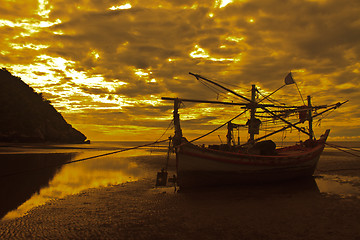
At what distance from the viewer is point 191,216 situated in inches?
332

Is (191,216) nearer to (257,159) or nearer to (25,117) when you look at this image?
(257,159)

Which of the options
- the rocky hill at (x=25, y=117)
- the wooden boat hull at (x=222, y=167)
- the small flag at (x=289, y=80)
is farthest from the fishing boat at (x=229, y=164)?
the rocky hill at (x=25, y=117)

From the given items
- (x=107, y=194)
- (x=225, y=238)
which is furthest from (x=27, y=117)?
(x=225, y=238)

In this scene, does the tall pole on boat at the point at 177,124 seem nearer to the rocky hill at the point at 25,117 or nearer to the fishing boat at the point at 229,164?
the fishing boat at the point at 229,164

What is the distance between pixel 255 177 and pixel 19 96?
222 feet

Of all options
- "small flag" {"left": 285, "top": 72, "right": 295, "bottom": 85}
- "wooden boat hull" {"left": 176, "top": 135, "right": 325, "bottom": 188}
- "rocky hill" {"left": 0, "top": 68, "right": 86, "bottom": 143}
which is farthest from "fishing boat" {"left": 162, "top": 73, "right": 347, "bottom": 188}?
"rocky hill" {"left": 0, "top": 68, "right": 86, "bottom": 143}

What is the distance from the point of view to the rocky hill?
5453 centimetres

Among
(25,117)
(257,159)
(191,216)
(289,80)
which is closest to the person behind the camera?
(191,216)

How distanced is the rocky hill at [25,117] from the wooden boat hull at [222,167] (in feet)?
188

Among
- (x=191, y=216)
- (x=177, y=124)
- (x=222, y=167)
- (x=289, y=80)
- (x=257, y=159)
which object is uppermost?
(x=289, y=80)

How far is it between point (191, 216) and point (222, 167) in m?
5.14

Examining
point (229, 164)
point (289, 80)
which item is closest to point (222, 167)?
point (229, 164)

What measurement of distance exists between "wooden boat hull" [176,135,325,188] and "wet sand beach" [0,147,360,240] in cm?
87

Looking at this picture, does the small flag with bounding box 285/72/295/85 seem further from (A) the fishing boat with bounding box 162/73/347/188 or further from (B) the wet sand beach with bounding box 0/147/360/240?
(B) the wet sand beach with bounding box 0/147/360/240
